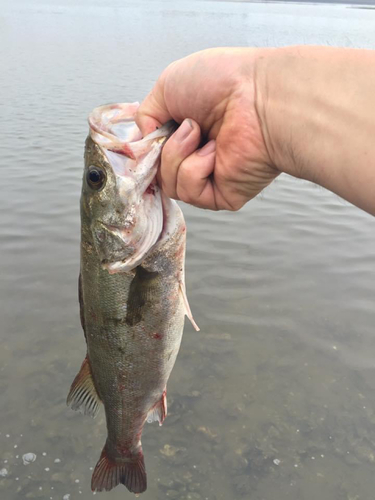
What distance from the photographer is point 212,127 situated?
2059mm

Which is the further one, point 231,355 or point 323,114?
point 231,355

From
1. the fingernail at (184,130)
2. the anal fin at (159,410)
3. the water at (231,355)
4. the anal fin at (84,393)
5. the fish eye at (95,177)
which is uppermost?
the fingernail at (184,130)

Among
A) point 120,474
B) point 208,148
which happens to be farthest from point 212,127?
point 120,474

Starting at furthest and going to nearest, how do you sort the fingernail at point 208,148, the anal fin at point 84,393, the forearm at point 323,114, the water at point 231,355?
the water at point 231,355
the anal fin at point 84,393
the fingernail at point 208,148
the forearm at point 323,114

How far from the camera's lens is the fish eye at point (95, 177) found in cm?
215

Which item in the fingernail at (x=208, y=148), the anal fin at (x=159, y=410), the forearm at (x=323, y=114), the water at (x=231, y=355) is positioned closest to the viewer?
the forearm at (x=323, y=114)

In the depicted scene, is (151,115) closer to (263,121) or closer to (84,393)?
(263,121)

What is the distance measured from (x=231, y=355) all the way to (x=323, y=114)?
3.59 metres

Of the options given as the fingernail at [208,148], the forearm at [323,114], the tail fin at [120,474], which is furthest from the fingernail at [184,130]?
the tail fin at [120,474]

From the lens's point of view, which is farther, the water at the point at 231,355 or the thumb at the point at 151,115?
the water at the point at 231,355

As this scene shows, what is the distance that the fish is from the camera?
84.6 inches

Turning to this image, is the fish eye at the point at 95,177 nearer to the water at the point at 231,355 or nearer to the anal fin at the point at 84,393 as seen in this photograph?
the anal fin at the point at 84,393

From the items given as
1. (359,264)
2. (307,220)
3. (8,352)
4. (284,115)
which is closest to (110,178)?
(284,115)

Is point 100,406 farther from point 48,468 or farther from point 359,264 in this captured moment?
point 359,264
